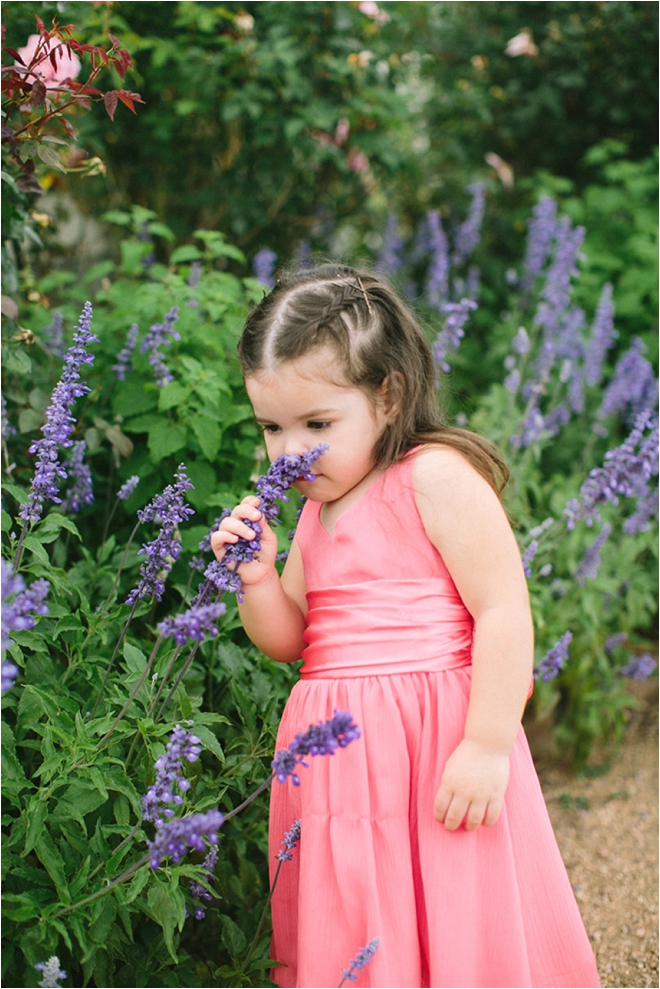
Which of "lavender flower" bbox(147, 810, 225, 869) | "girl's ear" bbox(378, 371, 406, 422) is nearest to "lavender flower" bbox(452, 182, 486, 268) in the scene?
"girl's ear" bbox(378, 371, 406, 422)

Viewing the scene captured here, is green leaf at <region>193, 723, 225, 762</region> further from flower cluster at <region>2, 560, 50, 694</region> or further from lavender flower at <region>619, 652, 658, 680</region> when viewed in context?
lavender flower at <region>619, 652, 658, 680</region>

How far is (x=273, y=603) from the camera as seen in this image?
1798 mm

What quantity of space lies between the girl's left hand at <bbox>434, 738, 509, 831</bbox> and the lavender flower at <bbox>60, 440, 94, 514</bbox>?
113 centimetres

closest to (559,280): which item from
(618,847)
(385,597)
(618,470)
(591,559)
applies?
(591,559)

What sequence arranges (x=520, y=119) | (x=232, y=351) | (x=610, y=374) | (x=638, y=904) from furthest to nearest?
1. (x=520, y=119)
2. (x=610, y=374)
3. (x=232, y=351)
4. (x=638, y=904)

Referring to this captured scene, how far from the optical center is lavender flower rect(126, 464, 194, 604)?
1.50 m

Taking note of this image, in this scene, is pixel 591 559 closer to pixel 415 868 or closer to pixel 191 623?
pixel 415 868

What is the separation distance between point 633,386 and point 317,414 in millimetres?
2017

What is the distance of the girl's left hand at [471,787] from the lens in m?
1.50

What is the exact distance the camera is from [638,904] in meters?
2.41

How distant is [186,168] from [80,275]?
780 mm

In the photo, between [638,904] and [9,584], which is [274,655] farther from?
[638,904]

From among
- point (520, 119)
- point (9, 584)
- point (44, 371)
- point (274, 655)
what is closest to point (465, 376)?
point (520, 119)

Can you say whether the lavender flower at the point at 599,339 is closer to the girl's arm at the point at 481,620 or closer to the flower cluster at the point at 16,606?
the girl's arm at the point at 481,620
